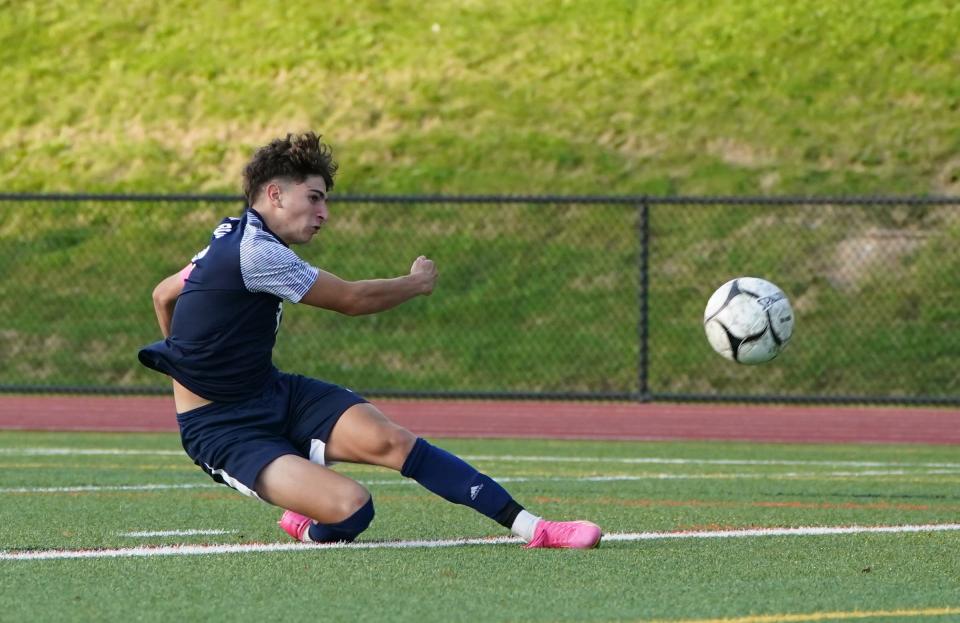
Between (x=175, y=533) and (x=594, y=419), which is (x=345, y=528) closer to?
(x=175, y=533)

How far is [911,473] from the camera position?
971 cm

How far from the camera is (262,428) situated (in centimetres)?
612

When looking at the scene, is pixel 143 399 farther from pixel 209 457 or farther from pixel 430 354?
pixel 209 457

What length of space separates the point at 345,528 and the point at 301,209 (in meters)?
1.21

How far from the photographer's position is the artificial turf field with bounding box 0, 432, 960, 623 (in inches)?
185

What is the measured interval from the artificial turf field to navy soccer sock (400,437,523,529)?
0.53ft

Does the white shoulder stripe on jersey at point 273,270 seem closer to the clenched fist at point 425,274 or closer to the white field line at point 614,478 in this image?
the clenched fist at point 425,274

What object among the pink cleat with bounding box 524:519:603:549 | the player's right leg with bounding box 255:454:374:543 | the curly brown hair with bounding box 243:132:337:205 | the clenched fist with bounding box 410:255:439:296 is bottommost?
the pink cleat with bounding box 524:519:603:549

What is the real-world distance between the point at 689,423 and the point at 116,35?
16669 mm

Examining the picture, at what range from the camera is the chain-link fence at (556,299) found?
17.9 metres

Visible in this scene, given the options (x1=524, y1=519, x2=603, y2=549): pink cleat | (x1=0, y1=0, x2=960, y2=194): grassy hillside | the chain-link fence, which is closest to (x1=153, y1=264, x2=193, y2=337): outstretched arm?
(x1=524, y1=519, x2=603, y2=549): pink cleat

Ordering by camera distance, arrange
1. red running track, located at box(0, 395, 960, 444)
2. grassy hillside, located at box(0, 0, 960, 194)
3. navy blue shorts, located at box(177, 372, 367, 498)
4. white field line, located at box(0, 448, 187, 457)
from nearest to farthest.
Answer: navy blue shorts, located at box(177, 372, 367, 498), white field line, located at box(0, 448, 187, 457), red running track, located at box(0, 395, 960, 444), grassy hillside, located at box(0, 0, 960, 194)

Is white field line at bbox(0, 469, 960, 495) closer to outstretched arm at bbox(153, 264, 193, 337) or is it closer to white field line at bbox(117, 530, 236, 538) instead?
white field line at bbox(117, 530, 236, 538)

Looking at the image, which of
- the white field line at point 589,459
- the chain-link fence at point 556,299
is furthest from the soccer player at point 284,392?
the chain-link fence at point 556,299
